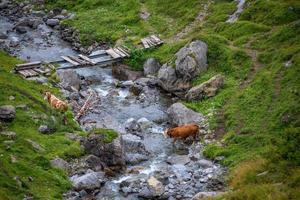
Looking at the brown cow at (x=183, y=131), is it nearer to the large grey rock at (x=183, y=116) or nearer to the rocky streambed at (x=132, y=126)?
the rocky streambed at (x=132, y=126)

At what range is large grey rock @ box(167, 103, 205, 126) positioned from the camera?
4085 cm

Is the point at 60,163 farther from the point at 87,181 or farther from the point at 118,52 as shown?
the point at 118,52

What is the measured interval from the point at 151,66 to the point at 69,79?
912 cm

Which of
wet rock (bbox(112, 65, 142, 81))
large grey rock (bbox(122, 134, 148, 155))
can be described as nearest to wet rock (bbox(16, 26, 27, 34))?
wet rock (bbox(112, 65, 142, 81))

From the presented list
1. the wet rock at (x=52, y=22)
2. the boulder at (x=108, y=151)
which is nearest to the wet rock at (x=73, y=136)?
the boulder at (x=108, y=151)

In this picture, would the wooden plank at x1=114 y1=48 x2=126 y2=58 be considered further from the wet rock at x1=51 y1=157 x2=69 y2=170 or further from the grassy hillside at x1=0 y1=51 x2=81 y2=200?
the wet rock at x1=51 y1=157 x2=69 y2=170

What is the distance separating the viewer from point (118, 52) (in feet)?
181

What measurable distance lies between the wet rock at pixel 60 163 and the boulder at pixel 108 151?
2156mm

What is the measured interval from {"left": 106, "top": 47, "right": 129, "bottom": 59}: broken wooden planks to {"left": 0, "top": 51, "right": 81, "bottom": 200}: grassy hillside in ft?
37.7

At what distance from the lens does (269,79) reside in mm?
41656

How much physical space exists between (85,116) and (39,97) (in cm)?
426

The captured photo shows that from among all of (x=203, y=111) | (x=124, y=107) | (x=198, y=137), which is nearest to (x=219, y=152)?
(x=198, y=137)

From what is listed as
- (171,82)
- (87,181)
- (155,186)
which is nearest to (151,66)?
(171,82)

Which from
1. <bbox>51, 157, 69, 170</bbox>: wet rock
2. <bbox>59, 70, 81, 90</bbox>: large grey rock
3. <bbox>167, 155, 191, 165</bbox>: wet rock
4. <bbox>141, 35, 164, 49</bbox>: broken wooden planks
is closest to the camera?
<bbox>51, 157, 69, 170</bbox>: wet rock
